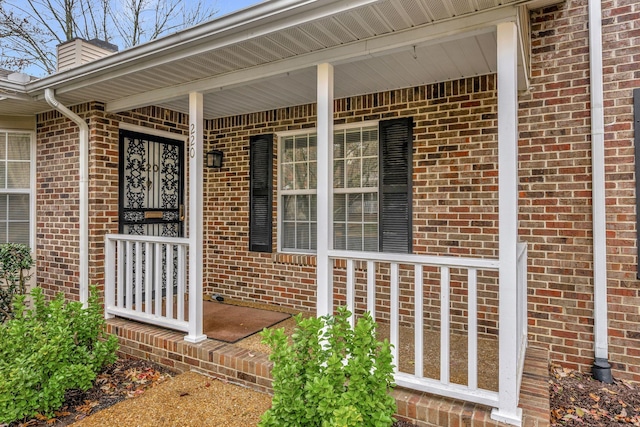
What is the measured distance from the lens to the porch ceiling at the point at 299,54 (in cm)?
240

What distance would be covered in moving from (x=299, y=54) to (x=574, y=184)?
2.49 meters

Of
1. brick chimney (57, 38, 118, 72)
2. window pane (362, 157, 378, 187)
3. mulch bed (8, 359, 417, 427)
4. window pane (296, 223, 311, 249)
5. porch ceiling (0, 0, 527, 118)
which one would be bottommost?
mulch bed (8, 359, 417, 427)

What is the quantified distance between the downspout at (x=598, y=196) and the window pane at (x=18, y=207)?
20.2 feet

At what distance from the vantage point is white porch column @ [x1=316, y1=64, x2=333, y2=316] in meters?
2.86

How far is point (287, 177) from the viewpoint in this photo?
4961mm

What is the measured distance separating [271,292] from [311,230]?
955mm

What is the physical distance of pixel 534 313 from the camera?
3383 mm

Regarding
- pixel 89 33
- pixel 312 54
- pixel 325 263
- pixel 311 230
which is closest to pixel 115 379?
pixel 325 263

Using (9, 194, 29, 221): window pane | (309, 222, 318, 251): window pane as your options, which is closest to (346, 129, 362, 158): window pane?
(309, 222, 318, 251): window pane

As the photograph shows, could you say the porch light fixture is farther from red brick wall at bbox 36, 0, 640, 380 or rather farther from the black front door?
red brick wall at bbox 36, 0, 640, 380

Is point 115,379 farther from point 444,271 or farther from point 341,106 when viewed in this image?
point 341,106

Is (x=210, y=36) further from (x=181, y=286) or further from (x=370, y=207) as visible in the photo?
(x=370, y=207)

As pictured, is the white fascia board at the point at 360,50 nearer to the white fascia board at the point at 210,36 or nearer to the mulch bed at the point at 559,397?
the white fascia board at the point at 210,36

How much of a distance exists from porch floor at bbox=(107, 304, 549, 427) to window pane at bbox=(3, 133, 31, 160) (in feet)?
8.21
